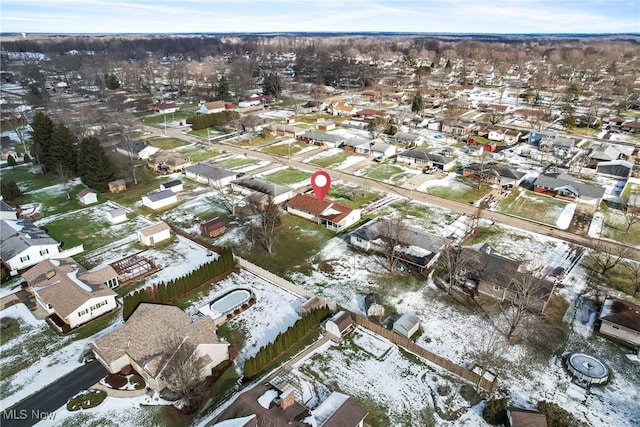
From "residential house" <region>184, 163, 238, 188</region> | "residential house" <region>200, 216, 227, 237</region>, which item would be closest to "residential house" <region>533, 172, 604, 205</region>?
"residential house" <region>200, 216, 227, 237</region>

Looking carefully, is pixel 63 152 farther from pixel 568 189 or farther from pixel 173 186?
pixel 568 189


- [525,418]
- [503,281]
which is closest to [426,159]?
[503,281]

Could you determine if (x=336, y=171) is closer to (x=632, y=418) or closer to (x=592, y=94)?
(x=632, y=418)

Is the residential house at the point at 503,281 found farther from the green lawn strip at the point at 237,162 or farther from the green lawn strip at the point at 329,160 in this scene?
the green lawn strip at the point at 237,162

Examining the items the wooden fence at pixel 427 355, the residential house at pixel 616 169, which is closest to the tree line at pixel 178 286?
the wooden fence at pixel 427 355

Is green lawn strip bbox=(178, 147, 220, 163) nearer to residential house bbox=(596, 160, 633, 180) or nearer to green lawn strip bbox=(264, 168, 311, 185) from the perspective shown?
green lawn strip bbox=(264, 168, 311, 185)
